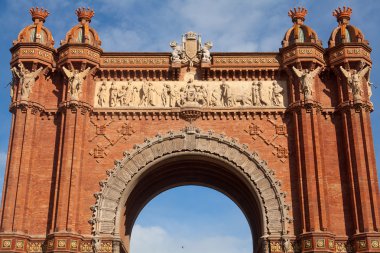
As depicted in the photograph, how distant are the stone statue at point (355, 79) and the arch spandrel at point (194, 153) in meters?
4.46

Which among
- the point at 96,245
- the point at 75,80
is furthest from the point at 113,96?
the point at 96,245

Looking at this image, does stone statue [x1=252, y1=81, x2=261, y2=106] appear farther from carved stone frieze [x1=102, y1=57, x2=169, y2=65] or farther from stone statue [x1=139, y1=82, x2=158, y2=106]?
stone statue [x1=139, y1=82, x2=158, y2=106]

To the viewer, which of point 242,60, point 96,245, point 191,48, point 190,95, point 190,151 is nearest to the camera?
point 96,245

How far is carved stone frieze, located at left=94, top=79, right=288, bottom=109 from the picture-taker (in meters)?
22.1

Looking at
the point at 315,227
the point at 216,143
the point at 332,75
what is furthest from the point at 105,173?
the point at 332,75

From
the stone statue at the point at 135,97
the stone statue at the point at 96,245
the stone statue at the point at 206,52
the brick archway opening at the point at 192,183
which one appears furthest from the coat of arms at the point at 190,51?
the stone statue at the point at 96,245

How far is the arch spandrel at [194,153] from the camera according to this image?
20.2m

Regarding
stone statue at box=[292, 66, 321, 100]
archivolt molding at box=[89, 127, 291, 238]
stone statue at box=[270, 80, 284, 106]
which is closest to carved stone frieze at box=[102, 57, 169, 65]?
archivolt molding at box=[89, 127, 291, 238]

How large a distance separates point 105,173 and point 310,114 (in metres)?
7.99

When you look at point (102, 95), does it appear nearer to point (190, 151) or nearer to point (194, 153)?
point (190, 151)

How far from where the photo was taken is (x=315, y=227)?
63.7 feet

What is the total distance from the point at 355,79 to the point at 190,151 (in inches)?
271

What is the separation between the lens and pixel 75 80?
2169 centimetres

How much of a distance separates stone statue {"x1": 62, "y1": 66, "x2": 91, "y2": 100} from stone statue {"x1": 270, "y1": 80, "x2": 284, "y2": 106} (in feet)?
23.8
